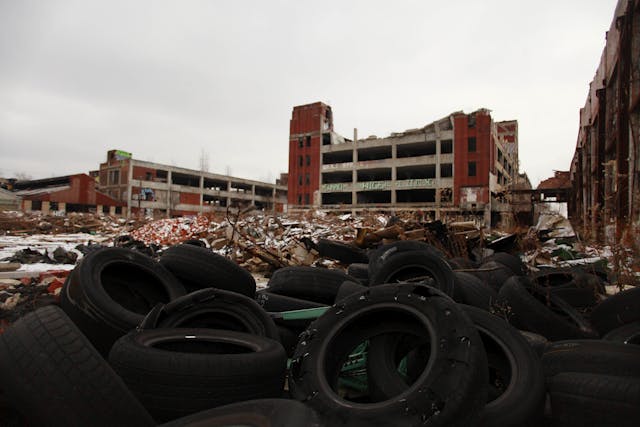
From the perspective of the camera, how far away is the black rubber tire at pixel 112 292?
300cm

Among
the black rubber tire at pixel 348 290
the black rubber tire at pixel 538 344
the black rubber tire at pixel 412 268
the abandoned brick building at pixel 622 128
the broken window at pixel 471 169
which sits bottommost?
the black rubber tire at pixel 538 344

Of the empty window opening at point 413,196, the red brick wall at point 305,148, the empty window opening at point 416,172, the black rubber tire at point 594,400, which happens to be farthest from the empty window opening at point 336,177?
the black rubber tire at point 594,400

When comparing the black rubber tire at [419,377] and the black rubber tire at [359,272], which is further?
the black rubber tire at [359,272]

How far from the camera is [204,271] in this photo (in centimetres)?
400

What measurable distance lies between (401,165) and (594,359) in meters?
42.7

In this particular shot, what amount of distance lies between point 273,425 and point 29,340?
1.37m

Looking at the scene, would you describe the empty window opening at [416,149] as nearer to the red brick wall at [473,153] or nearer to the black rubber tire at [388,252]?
the red brick wall at [473,153]

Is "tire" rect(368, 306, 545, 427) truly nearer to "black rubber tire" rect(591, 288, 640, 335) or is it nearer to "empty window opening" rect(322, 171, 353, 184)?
"black rubber tire" rect(591, 288, 640, 335)

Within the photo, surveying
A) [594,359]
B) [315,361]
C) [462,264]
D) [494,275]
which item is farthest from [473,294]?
[315,361]

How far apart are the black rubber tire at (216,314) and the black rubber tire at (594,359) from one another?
2.07 m

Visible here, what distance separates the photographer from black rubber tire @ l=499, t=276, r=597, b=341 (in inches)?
143

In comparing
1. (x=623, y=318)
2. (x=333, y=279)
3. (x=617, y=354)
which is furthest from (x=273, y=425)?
(x=623, y=318)

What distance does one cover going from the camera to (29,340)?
1890mm

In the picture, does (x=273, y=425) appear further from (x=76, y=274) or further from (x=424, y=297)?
(x=76, y=274)
